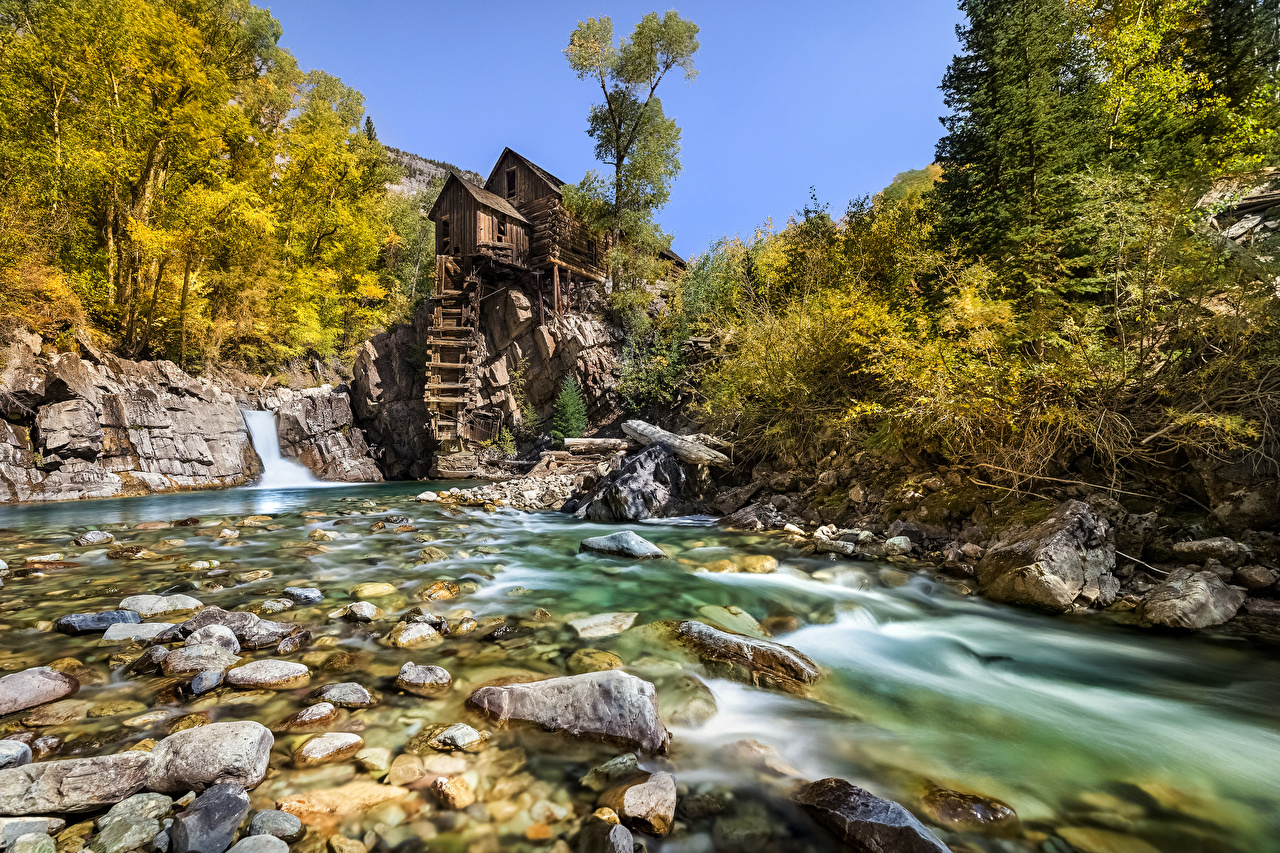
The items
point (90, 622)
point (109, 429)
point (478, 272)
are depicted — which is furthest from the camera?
point (478, 272)

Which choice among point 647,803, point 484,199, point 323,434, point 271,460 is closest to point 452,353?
point 323,434

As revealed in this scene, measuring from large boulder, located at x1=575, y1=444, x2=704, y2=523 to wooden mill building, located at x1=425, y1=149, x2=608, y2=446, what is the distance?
15.5 m

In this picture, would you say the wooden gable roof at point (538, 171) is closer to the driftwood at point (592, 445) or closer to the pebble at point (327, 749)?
the driftwood at point (592, 445)

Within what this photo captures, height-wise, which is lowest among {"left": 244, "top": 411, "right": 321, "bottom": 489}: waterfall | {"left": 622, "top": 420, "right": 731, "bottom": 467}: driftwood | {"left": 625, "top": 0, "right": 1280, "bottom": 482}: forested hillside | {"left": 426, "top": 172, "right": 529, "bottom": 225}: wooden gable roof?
{"left": 244, "top": 411, "right": 321, "bottom": 489}: waterfall

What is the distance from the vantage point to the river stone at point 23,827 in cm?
158

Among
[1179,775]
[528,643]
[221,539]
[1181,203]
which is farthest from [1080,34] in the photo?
[221,539]

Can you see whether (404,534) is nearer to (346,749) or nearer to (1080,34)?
(346,749)

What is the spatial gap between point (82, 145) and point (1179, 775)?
23.9 m

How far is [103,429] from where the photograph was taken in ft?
43.9

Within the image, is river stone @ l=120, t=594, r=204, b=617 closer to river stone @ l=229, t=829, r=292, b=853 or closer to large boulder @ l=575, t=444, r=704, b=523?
river stone @ l=229, t=829, r=292, b=853

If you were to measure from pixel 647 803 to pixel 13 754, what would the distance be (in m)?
2.65

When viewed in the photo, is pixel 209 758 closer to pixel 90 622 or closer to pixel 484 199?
pixel 90 622

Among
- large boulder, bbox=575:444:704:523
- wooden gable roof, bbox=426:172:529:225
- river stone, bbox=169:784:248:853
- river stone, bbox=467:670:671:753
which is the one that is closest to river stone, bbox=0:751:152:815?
river stone, bbox=169:784:248:853

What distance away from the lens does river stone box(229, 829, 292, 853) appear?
163 cm
